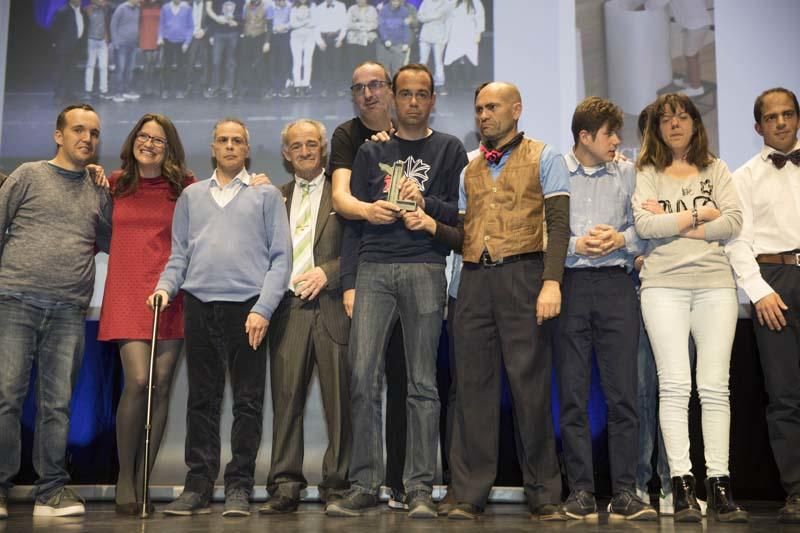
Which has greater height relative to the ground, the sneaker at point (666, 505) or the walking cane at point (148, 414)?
the walking cane at point (148, 414)

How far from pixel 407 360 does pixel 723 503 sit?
4.20ft

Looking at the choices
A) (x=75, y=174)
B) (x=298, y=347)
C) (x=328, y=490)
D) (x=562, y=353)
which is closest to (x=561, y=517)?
(x=562, y=353)

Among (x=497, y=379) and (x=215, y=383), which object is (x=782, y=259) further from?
(x=215, y=383)

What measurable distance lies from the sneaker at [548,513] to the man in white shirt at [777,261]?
2.77 feet

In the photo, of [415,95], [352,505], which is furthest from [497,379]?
[415,95]

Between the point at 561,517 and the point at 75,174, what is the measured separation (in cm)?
248

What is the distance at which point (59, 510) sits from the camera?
334 cm

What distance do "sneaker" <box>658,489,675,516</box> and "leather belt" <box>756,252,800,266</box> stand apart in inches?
40.8

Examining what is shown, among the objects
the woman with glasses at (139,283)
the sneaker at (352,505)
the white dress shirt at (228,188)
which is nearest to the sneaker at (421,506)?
the sneaker at (352,505)

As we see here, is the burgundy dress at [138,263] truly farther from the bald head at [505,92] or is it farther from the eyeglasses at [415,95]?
the bald head at [505,92]

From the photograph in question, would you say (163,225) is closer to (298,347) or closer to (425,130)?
(298,347)

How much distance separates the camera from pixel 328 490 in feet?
11.3

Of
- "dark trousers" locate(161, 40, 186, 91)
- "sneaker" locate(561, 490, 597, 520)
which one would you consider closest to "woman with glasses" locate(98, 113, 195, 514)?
"sneaker" locate(561, 490, 597, 520)

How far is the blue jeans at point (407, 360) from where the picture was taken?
3184mm
